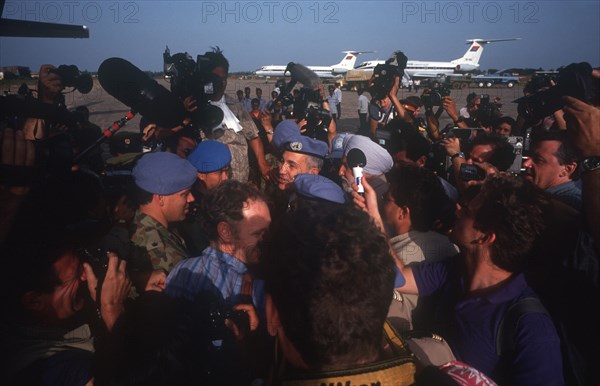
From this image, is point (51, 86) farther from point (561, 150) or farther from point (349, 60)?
point (349, 60)

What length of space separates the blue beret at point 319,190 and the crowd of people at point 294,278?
0.05 ft

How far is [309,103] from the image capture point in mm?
5242

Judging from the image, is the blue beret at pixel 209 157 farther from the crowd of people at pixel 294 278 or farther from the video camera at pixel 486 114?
the video camera at pixel 486 114

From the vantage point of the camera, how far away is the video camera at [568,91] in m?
1.87

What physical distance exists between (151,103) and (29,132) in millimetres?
912

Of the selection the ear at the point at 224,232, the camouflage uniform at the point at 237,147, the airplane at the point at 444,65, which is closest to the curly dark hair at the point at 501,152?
the camouflage uniform at the point at 237,147

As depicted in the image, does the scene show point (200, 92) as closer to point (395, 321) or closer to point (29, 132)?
point (29, 132)

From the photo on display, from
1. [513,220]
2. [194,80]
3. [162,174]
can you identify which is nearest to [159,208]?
[162,174]

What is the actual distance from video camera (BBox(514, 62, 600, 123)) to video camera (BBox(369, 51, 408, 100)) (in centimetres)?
308

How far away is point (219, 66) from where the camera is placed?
4004 mm

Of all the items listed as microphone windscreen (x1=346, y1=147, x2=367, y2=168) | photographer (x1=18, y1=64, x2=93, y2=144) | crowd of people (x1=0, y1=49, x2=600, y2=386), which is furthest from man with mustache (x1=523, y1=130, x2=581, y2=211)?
photographer (x1=18, y1=64, x2=93, y2=144)

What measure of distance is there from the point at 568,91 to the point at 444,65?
2443 inches

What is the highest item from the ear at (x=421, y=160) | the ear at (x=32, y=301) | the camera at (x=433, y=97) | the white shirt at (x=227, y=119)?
the camera at (x=433, y=97)

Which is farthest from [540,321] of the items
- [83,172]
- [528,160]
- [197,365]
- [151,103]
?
[151,103]
